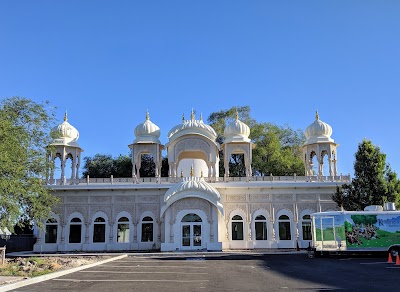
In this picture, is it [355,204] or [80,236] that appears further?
[80,236]

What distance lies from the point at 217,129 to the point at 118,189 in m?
20.8

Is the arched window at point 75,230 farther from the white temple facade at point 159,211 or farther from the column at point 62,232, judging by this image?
the column at point 62,232

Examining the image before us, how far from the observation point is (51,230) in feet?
102

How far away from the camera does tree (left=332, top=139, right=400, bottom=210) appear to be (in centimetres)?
2556

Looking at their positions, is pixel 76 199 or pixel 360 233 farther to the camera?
pixel 76 199

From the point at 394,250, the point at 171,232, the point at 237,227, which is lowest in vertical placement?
the point at 394,250

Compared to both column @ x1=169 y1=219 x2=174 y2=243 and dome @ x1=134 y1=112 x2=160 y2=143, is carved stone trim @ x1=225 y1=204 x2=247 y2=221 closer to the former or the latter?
column @ x1=169 y1=219 x2=174 y2=243

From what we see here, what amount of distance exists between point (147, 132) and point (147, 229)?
8.20m

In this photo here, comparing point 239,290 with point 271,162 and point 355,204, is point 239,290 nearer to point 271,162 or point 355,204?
point 355,204

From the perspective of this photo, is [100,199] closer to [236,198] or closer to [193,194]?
[193,194]

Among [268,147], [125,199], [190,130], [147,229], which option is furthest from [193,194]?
[268,147]

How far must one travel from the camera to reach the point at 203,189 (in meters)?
28.9

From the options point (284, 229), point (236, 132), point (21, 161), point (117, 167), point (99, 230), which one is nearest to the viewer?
point (21, 161)

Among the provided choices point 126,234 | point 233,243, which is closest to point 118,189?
point 126,234
